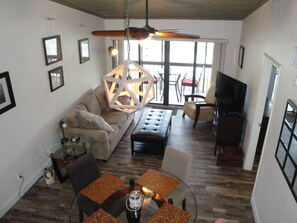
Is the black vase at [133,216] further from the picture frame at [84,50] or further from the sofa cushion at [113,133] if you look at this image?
the picture frame at [84,50]

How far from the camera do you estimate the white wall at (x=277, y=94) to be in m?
2.38

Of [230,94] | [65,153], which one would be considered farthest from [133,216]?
[230,94]

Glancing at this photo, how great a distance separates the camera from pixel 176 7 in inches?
180

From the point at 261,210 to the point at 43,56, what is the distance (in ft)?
12.7

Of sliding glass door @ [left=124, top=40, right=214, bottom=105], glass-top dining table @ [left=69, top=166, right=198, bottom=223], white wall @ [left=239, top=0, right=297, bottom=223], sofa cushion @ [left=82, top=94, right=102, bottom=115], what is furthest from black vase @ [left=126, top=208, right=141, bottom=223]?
sliding glass door @ [left=124, top=40, right=214, bottom=105]

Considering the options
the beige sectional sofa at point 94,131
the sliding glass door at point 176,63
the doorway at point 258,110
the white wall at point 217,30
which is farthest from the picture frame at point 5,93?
the white wall at point 217,30

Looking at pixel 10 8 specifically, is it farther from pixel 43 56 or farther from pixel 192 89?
pixel 192 89

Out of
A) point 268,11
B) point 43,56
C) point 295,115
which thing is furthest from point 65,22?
point 295,115

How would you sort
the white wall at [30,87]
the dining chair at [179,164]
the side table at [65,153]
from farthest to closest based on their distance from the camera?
the side table at [65,153]
the white wall at [30,87]
the dining chair at [179,164]

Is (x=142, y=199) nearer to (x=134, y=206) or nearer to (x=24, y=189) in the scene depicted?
(x=134, y=206)

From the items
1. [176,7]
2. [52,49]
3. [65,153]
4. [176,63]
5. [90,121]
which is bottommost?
[65,153]

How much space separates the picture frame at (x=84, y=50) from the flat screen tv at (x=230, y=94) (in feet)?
9.90

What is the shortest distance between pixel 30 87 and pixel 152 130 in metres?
2.20

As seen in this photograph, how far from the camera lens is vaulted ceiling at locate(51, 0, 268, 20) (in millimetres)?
4074
